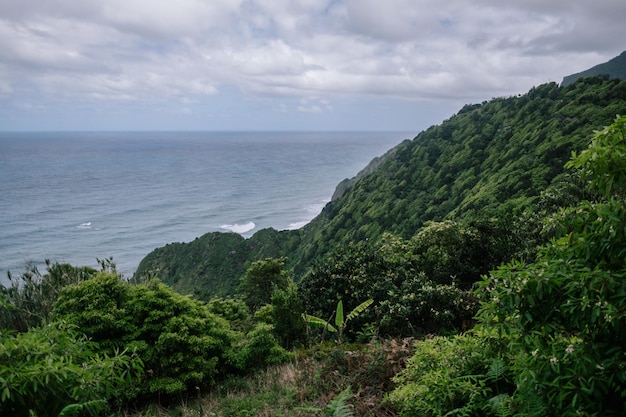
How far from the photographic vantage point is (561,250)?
352 cm

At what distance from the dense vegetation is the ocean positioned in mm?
32196

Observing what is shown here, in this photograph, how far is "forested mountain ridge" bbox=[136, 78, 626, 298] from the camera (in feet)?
111

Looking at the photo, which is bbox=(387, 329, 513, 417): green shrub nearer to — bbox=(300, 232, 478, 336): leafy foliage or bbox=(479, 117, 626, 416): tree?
bbox=(479, 117, 626, 416): tree

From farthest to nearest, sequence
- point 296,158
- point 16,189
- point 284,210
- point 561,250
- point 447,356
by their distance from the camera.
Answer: point 296,158, point 16,189, point 284,210, point 447,356, point 561,250

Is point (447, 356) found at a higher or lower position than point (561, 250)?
lower

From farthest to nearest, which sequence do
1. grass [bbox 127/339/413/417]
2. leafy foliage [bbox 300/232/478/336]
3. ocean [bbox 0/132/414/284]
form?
ocean [bbox 0/132/414/284], leafy foliage [bbox 300/232/478/336], grass [bbox 127/339/413/417]

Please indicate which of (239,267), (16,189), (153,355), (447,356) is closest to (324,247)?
(239,267)

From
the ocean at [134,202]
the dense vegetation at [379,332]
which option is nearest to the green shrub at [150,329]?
the dense vegetation at [379,332]

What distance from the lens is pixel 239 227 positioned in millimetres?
75812

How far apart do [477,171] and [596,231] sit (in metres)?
42.2

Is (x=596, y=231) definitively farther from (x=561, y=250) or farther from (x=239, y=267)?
(x=239, y=267)

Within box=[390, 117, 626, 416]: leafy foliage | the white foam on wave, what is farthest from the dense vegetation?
the white foam on wave

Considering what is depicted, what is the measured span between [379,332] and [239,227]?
67315mm

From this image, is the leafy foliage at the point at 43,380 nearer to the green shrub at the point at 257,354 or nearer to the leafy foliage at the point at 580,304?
the leafy foliage at the point at 580,304
